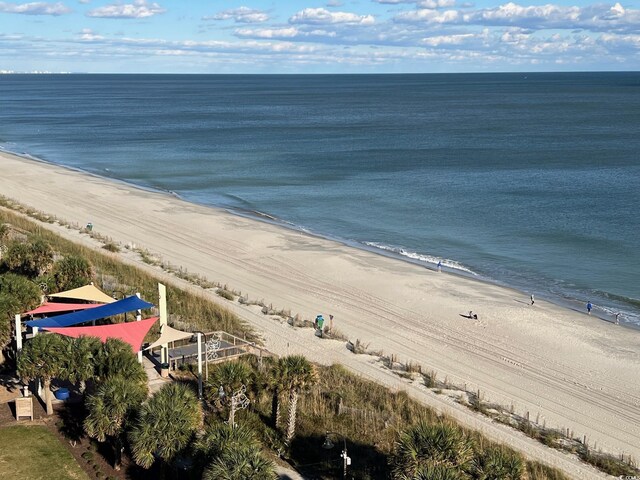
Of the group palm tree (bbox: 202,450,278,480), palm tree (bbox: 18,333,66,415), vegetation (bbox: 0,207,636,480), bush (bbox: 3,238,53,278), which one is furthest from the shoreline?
palm tree (bbox: 18,333,66,415)

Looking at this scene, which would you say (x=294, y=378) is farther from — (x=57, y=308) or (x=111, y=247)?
(x=111, y=247)

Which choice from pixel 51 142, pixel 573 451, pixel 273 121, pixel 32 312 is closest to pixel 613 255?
pixel 573 451

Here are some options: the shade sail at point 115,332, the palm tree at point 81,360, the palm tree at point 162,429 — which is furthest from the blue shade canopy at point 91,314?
the palm tree at point 162,429

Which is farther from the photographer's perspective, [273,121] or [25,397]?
[273,121]

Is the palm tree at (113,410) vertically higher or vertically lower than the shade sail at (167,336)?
higher

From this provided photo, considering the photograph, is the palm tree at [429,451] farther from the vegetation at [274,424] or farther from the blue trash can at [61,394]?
the blue trash can at [61,394]

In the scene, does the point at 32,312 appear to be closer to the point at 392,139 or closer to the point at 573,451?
the point at 573,451
